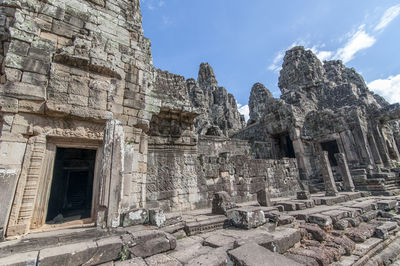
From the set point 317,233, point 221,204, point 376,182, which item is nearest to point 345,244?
point 317,233

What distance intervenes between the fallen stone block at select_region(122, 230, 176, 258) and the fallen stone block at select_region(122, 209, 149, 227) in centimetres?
55

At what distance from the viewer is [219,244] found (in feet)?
9.07

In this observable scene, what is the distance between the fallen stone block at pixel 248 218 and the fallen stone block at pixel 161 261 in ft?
6.09

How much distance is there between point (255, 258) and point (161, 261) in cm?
117

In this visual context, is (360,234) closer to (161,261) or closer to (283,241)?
(283,241)

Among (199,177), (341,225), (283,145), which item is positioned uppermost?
(283,145)

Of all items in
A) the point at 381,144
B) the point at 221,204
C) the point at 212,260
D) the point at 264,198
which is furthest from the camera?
the point at 381,144

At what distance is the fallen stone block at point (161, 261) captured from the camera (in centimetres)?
217

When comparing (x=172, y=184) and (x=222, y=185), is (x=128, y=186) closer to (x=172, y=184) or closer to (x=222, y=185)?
(x=172, y=184)

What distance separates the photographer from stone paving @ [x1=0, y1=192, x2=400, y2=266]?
2145 mm

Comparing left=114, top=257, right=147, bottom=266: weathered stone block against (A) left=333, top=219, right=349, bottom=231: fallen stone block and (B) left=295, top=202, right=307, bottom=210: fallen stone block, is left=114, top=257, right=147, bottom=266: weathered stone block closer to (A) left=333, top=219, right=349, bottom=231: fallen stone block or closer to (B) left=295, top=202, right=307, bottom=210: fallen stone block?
(A) left=333, top=219, right=349, bottom=231: fallen stone block

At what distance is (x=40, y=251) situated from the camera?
217cm

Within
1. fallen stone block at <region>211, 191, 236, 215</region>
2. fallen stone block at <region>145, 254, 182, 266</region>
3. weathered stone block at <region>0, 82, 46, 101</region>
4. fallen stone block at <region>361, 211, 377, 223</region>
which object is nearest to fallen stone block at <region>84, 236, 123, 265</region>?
fallen stone block at <region>145, 254, 182, 266</region>

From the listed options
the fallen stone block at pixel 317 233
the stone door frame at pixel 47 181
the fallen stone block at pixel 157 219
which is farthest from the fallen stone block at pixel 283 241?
the stone door frame at pixel 47 181
